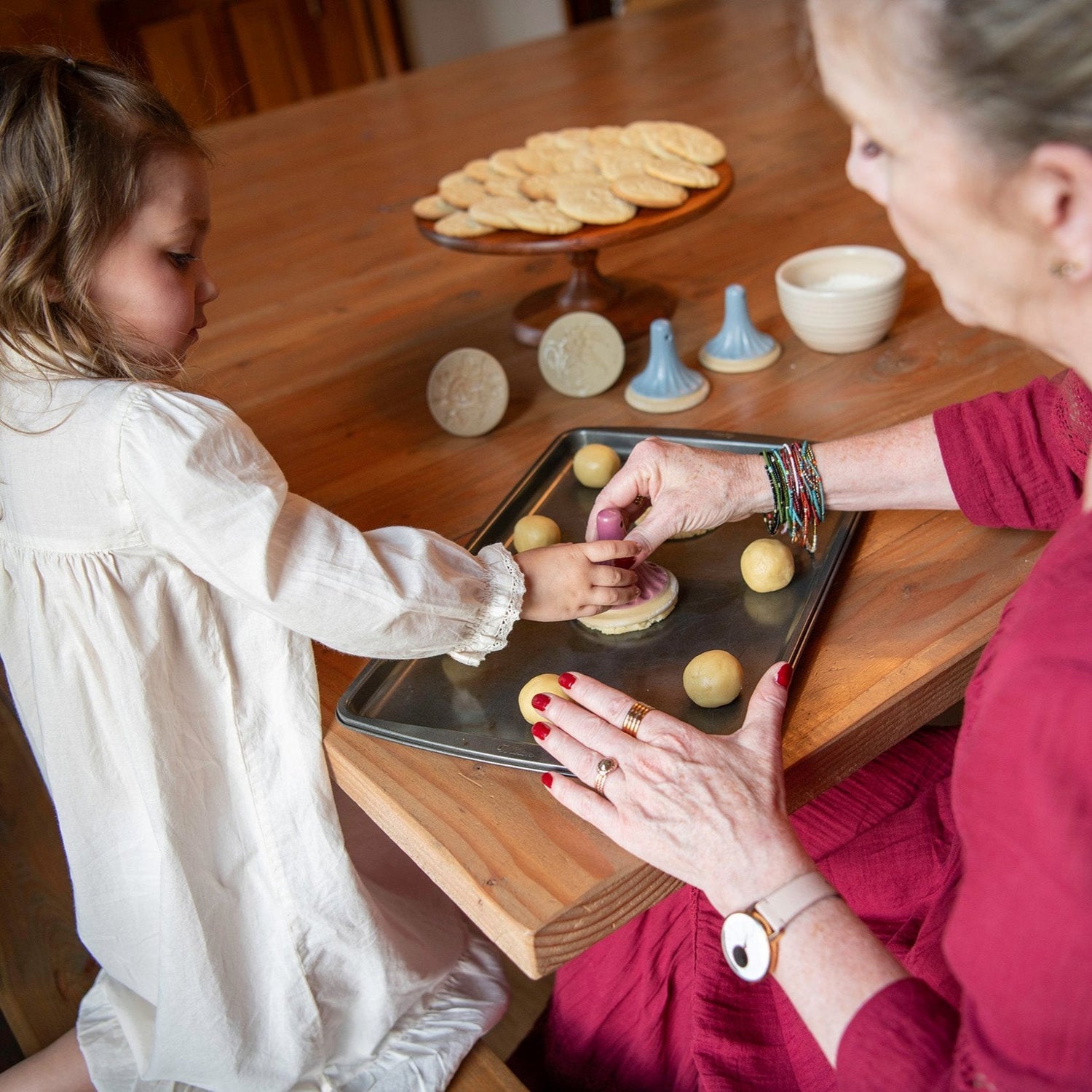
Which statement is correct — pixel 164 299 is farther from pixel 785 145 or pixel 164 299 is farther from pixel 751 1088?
pixel 785 145

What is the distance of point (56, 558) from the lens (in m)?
0.90

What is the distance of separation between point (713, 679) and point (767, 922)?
197 millimetres

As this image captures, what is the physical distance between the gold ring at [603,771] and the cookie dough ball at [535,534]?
30cm

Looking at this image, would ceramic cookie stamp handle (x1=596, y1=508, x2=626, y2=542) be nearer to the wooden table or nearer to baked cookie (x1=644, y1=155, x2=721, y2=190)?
the wooden table

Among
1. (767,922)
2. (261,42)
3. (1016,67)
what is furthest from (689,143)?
(261,42)

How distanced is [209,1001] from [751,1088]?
0.49 m

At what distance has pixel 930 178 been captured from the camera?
0.63 metres

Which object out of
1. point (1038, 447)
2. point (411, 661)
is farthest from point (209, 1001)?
point (1038, 447)

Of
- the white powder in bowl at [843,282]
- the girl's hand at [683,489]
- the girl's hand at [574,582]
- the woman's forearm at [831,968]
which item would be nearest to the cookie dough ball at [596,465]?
the girl's hand at [683,489]

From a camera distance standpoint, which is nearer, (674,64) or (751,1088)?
(751,1088)

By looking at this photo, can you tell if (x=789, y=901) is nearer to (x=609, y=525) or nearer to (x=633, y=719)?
(x=633, y=719)

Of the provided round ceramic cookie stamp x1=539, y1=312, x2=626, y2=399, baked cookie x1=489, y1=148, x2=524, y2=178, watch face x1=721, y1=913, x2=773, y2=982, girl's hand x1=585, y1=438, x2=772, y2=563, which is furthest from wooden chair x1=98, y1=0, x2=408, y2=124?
watch face x1=721, y1=913, x2=773, y2=982

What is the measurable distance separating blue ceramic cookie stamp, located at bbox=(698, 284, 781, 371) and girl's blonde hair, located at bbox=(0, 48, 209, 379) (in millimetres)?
726

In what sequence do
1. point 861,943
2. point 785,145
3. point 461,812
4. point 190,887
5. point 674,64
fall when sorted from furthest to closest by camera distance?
point 674,64, point 785,145, point 190,887, point 461,812, point 861,943
